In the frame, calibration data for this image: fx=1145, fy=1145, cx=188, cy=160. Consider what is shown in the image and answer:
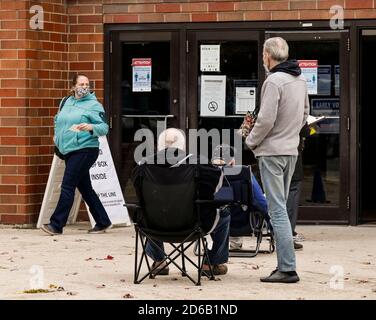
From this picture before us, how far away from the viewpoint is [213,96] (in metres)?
13.7

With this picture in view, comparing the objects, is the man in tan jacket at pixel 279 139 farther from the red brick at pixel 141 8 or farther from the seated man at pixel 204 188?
the red brick at pixel 141 8

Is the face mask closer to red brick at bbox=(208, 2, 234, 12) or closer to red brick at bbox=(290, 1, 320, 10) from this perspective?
red brick at bbox=(208, 2, 234, 12)

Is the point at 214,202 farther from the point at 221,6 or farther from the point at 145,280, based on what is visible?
the point at 221,6

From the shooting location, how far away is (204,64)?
13.7m

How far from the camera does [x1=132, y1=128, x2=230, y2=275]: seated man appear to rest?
350 inches

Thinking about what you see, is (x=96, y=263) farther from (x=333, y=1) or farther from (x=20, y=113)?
(x=333, y=1)

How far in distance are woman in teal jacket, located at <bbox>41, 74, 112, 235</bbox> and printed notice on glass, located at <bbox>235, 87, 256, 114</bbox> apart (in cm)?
188

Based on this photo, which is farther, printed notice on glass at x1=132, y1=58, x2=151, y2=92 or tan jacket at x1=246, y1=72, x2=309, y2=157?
printed notice on glass at x1=132, y1=58, x2=151, y2=92

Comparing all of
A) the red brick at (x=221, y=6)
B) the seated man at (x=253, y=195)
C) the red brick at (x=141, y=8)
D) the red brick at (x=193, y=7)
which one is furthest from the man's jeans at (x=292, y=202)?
the red brick at (x=141, y=8)

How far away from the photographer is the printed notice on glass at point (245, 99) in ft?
44.7

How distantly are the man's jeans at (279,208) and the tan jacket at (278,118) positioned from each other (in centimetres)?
9

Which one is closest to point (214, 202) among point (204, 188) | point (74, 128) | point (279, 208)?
point (204, 188)

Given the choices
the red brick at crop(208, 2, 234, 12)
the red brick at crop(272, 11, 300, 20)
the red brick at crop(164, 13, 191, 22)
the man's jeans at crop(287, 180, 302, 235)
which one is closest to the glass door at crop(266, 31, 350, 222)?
the red brick at crop(272, 11, 300, 20)

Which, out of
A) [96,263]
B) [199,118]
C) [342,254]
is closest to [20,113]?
[199,118]
